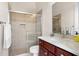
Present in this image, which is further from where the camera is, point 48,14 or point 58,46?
point 48,14

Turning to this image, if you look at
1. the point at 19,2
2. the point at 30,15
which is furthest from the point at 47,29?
the point at 19,2

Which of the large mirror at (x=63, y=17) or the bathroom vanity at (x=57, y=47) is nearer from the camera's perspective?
the bathroom vanity at (x=57, y=47)

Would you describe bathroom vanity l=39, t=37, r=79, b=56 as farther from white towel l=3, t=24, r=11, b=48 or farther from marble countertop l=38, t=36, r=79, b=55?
white towel l=3, t=24, r=11, b=48

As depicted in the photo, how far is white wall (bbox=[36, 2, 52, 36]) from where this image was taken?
1751mm

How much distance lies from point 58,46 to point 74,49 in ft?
0.95

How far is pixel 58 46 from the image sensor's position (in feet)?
4.75

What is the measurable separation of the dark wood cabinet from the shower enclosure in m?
0.11

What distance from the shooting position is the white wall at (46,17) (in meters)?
Answer: 1.75

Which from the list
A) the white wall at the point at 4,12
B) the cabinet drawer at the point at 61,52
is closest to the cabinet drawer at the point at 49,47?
the cabinet drawer at the point at 61,52

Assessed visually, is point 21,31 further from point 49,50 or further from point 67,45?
point 67,45

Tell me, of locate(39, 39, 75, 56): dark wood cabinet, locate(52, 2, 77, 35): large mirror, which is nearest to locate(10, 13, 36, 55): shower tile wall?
locate(39, 39, 75, 56): dark wood cabinet

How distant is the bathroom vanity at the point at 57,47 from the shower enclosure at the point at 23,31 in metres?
0.13

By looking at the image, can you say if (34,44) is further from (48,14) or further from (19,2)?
(19,2)

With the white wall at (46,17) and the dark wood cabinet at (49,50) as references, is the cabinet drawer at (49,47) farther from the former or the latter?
the white wall at (46,17)
